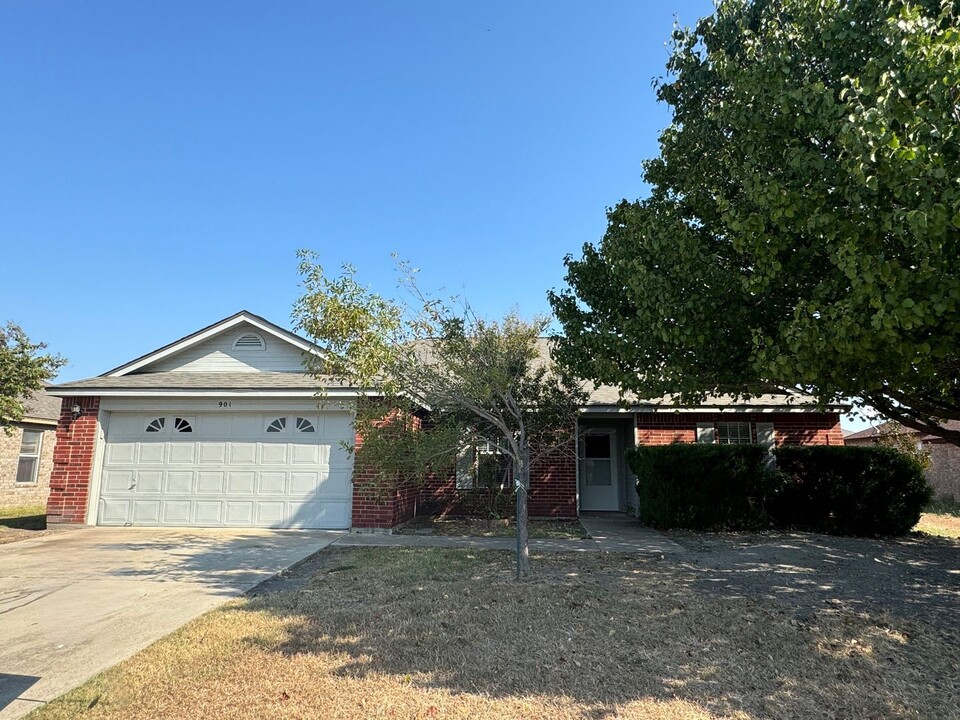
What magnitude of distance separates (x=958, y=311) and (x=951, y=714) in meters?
2.87

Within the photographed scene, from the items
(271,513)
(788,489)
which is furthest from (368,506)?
(788,489)

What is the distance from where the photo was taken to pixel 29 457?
60.5 ft

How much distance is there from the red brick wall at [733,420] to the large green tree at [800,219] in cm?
578

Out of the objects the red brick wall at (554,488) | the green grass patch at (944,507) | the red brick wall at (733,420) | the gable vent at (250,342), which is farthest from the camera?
the green grass patch at (944,507)

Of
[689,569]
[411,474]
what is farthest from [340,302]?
[689,569]

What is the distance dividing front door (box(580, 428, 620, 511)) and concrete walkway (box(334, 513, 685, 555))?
340 centimetres

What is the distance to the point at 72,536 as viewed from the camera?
34.7 ft

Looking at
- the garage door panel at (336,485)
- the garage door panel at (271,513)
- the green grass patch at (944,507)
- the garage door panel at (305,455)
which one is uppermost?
the garage door panel at (305,455)

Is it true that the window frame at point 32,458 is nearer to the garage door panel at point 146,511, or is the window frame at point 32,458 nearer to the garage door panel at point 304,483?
the garage door panel at point 146,511

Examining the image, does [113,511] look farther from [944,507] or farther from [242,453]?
[944,507]

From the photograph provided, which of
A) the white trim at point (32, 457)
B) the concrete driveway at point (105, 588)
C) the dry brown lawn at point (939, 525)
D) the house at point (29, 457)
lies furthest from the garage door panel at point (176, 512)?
the dry brown lawn at point (939, 525)

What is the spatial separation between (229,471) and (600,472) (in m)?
9.14

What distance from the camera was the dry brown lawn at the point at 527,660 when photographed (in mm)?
3785

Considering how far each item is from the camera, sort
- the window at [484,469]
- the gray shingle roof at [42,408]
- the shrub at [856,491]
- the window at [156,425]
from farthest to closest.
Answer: the gray shingle roof at [42,408]
the window at [156,425]
the shrub at [856,491]
the window at [484,469]
